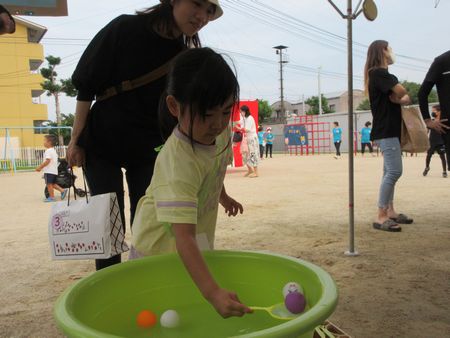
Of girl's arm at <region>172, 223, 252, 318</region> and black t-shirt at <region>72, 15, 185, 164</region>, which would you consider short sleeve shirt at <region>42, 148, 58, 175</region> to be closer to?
black t-shirt at <region>72, 15, 185, 164</region>

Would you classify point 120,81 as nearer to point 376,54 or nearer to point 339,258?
point 339,258

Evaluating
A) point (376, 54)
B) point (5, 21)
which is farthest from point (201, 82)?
point (376, 54)

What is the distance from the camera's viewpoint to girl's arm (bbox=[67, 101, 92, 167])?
5.15ft

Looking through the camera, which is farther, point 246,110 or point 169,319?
point 246,110

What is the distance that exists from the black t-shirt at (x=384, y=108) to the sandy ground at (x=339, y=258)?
2.54ft

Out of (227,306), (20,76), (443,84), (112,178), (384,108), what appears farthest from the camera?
(20,76)

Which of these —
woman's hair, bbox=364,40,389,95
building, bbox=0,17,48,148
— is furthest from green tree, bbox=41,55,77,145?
woman's hair, bbox=364,40,389,95

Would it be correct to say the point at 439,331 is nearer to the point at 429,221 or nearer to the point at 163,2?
the point at 163,2

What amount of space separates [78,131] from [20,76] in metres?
26.9

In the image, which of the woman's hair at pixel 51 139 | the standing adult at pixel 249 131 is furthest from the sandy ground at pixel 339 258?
the standing adult at pixel 249 131

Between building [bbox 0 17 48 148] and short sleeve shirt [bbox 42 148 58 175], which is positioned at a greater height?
building [bbox 0 17 48 148]

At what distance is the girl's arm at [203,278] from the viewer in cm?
89

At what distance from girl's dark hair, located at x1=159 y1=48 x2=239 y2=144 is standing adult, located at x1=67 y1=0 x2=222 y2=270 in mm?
427

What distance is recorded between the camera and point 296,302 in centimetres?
114
